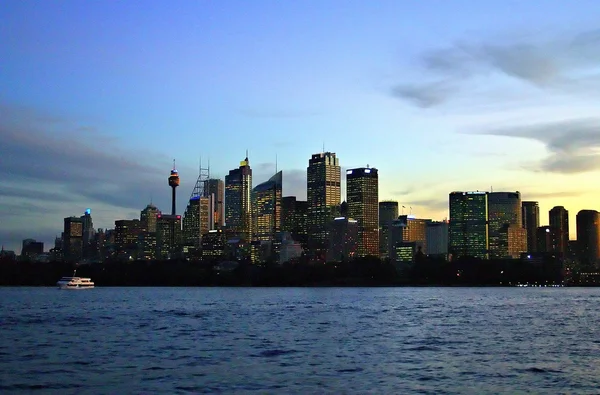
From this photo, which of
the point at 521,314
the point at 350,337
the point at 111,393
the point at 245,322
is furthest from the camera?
the point at 521,314

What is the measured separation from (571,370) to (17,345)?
40.0 metres

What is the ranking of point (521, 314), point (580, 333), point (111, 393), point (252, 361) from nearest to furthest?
point (111, 393) → point (252, 361) → point (580, 333) → point (521, 314)

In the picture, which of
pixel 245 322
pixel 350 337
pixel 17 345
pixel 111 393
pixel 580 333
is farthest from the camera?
pixel 245 322

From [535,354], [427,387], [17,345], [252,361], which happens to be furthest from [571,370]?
[17,345]

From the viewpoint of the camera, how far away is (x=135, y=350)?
60.5 m

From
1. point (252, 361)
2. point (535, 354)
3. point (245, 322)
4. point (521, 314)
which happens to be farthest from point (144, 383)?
point (521, 314)

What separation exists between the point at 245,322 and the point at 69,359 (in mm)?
37166

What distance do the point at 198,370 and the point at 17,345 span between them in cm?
2129

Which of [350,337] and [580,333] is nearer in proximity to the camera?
[350,337]

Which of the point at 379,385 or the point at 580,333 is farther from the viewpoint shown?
the point at 580,333

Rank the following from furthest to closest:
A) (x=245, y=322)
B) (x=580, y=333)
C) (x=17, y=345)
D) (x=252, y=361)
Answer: (x=245, y=322), (x=580, y=333), (x=17, y=345), (x=252, y=361)

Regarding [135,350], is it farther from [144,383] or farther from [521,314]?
[521,314]

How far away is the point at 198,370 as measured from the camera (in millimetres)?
49969

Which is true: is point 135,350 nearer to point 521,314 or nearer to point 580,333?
point 580,333
